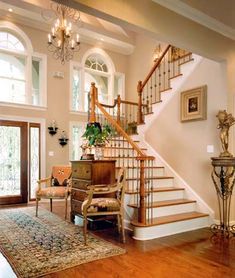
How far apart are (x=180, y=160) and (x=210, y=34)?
92.3 inches

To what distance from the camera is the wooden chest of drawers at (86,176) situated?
13.3 feet

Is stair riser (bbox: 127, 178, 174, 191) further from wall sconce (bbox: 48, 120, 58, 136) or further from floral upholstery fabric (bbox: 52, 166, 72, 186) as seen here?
wall sconce (bbox: 48, 120, 58, 136)

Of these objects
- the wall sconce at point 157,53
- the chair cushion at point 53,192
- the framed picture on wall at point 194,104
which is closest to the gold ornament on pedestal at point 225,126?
the framed picture on wall at point 194,104

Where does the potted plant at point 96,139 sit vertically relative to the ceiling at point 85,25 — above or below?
below

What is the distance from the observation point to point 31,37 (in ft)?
23.3

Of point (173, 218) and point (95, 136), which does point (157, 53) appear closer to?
point (95, 136)

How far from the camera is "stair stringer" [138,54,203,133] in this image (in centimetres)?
489

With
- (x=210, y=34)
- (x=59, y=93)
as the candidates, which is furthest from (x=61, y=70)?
(x=210, y=34)

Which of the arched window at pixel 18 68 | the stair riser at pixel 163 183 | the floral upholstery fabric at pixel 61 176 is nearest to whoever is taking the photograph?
the stair riser at pixel 163 183

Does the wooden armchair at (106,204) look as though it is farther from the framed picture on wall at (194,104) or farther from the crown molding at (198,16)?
the crown molding at (198,16)

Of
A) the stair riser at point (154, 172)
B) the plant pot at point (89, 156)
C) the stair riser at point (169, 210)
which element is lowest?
the stair riser at point (169, 210)

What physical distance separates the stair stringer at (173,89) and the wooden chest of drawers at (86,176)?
2054 mm

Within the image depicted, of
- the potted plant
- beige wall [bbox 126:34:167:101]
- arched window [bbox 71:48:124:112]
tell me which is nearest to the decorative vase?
the potted plant

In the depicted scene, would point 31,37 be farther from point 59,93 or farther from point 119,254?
point 119,254
